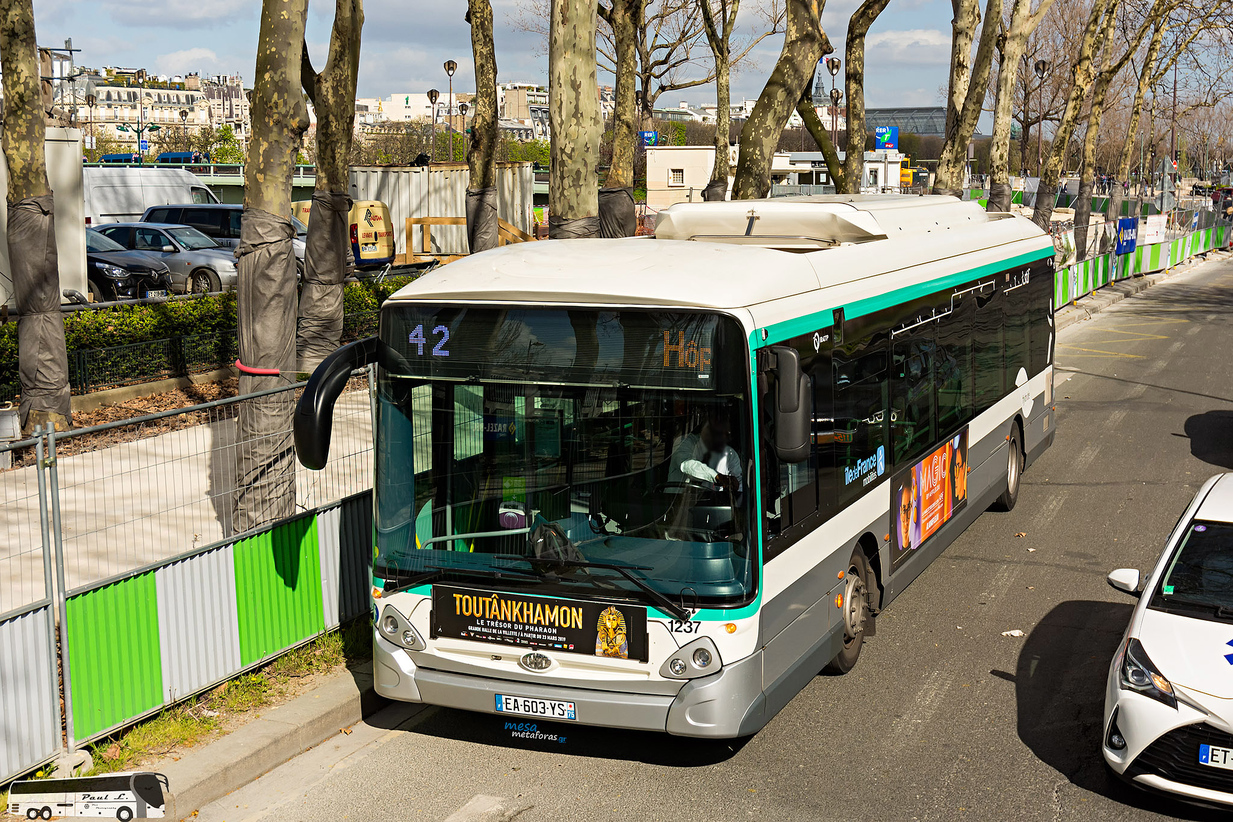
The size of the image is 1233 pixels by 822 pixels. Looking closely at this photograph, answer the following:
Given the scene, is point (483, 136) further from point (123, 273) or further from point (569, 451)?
point (569, 451)

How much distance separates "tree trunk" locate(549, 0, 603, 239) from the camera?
11227mm

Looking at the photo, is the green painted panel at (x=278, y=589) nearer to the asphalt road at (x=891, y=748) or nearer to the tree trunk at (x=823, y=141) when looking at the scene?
the asphalt road at (x=891, y=748)

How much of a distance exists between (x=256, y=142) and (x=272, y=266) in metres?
0.90

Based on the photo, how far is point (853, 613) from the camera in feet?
25.7

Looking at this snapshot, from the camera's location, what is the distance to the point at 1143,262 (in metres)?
38.8

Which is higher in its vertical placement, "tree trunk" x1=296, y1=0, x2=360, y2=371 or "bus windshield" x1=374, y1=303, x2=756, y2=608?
"tree trunk" x1=296, y1=0, x2=360, y2=371

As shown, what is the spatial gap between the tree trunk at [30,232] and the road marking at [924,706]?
31.6 feet

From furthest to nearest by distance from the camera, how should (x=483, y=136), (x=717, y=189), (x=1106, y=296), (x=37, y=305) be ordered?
(x=1106, y=296) → (x=717, y=189) → (x=483, y=136) → (x=37, y=305)

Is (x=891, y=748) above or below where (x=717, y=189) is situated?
below

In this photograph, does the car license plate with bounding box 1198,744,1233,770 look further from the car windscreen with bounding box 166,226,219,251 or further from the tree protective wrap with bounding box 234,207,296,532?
the car windscreen with bounding box 166,226,219,251

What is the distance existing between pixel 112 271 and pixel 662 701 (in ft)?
73.2

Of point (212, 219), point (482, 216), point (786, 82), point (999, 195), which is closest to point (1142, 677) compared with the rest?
point (786, 82)

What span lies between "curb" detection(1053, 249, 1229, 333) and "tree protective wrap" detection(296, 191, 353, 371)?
1447cm

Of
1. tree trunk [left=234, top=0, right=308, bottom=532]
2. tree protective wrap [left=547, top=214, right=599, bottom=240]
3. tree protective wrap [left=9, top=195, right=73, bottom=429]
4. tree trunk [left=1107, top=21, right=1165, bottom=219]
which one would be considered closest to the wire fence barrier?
tree trunk [left=234, top=0, right=308, bottom=532]
